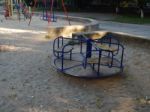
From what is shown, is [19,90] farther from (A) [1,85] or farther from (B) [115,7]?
(B) [115,7]

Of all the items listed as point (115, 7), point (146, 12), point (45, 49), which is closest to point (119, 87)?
point (45, 49)

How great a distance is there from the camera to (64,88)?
20.5 ft

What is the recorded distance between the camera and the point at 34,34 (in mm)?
13312

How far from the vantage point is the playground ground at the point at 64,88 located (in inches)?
213

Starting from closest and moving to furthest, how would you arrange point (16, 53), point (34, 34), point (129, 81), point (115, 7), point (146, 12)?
point (129, 81)
point (16, 53)
point (34, 34)
point (146, 12)
point (115, 7)

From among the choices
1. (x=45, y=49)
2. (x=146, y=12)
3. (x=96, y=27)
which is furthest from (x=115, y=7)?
(x=45, y=49)

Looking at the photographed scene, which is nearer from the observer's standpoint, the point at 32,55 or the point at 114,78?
the point at 114,78

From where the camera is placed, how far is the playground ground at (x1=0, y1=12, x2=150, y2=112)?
213 inches

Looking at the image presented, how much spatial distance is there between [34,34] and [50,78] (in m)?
6.68

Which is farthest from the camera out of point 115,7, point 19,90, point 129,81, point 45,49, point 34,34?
point 115,7

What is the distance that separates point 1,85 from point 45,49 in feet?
11.9

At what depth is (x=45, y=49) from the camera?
390 inches

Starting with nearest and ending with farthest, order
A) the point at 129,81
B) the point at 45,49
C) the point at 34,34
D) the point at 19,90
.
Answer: the point at 19,90 → the point at 129,81 → the point at 45,49 → the point at 34,34

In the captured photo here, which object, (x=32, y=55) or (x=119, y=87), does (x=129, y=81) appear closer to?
(x=119, y=87)
